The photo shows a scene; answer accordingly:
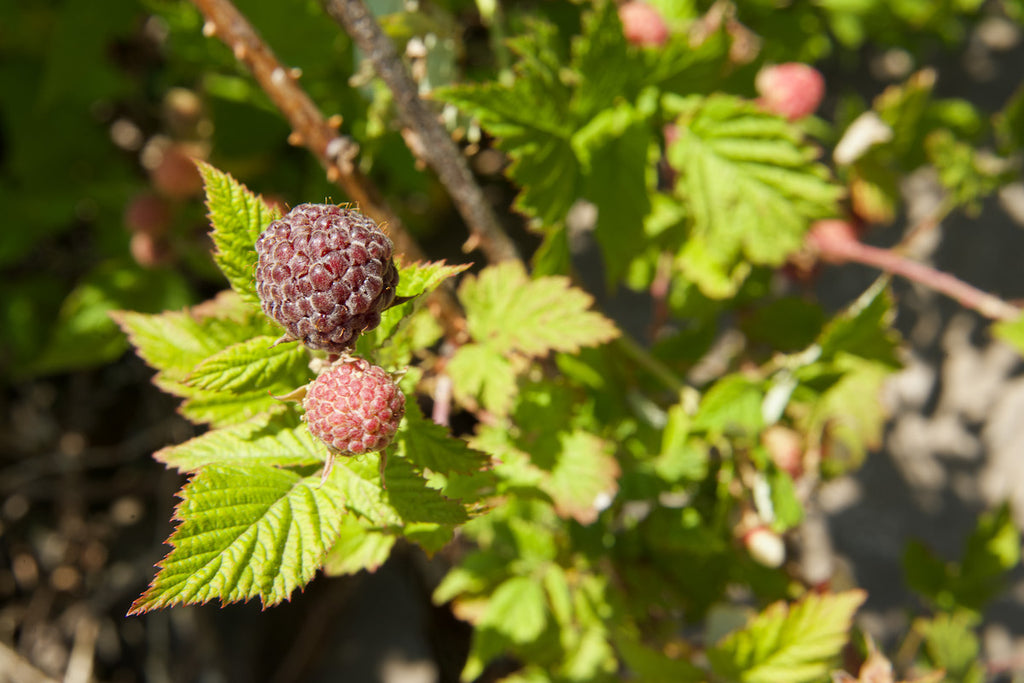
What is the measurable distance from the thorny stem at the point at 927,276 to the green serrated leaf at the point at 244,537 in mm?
1205

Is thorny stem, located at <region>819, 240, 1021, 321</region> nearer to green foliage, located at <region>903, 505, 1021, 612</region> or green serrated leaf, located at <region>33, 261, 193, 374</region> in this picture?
green foliage, located at <region>903, 505, 1021, 612</region>

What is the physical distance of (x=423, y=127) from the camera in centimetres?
107

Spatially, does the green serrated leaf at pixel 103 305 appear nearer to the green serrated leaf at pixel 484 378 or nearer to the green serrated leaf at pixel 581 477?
the green serrated leaf at pixel 484 378

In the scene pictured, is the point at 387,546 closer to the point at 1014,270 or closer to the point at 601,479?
the point at 601,479

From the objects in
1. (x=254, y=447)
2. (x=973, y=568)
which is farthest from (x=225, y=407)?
(x=973, y=568)

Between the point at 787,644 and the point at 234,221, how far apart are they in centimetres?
108

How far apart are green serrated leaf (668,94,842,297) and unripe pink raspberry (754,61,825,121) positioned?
0.24 meters

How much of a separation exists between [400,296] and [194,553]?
A: 315mm

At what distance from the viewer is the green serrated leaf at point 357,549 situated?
102cm

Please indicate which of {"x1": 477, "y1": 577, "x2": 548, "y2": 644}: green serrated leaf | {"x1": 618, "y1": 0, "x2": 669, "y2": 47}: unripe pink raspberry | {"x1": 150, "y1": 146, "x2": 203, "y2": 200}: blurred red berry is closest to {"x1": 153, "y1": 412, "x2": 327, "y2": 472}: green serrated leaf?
{"x1": 477, "y1": 577, "x2": 548, "y2": 644}: green serrated leaf

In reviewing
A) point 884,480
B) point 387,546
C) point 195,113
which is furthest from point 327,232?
point 884,480

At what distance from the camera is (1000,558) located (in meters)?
1.62

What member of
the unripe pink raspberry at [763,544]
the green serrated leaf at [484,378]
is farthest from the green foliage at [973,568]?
the green serrated leaf at [484,378]

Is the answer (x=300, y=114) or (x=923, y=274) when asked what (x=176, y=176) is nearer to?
(x=300, y=114)
